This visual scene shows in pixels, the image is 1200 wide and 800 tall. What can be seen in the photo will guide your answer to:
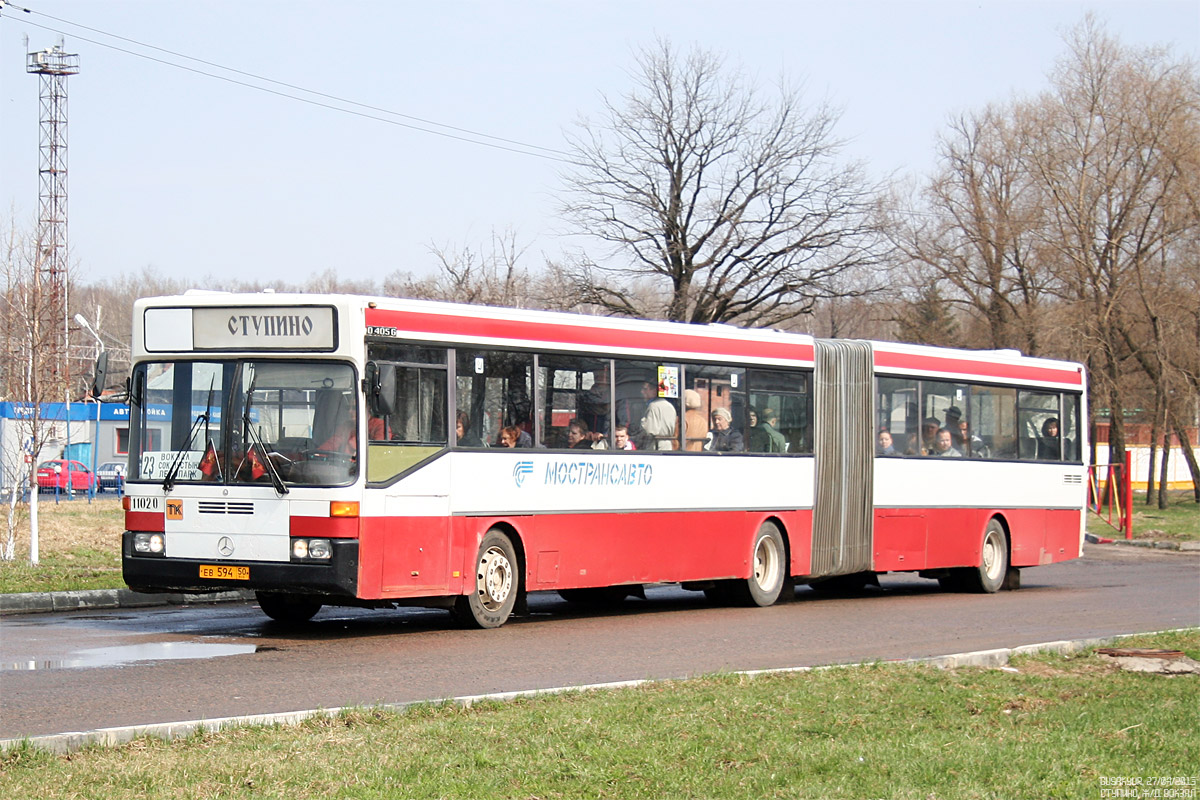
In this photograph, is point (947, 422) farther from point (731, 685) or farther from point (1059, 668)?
point (731, 685)

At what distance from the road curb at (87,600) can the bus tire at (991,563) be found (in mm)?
10395

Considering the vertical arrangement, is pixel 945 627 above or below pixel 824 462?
below

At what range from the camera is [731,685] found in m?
9.45

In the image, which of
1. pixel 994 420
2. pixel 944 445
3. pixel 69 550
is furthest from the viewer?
pixel 69 550

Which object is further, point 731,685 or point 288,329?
point 288,329

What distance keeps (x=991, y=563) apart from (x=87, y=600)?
41.4 ft

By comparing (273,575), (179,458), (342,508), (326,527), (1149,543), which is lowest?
(1149,543)

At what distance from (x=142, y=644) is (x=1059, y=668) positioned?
24.8 feet

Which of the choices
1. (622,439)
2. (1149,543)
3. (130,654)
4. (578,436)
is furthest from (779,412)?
(1149,543)

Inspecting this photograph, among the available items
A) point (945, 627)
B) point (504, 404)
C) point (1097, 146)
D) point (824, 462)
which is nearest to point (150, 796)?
point (504, 404)

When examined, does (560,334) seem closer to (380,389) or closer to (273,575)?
(380,389)

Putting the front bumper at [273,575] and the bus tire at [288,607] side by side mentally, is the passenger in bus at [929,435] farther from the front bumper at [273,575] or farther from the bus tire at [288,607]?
the front bumper at [273,575]

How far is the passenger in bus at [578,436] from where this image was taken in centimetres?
1505

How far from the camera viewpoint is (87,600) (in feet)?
52.4
